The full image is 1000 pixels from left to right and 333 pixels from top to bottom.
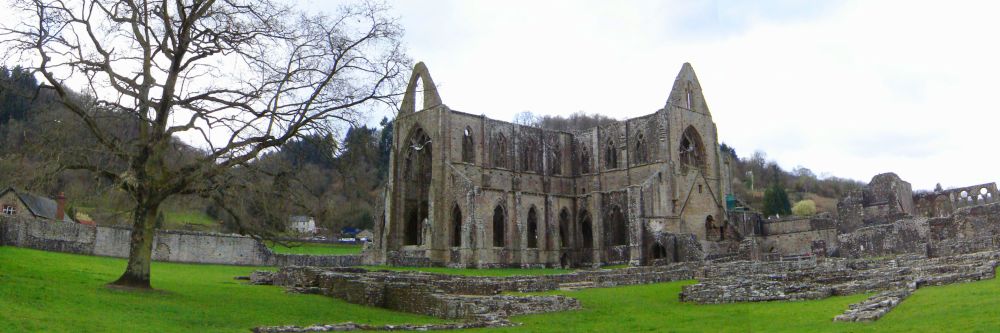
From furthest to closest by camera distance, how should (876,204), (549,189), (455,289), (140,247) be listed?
(549,189)
(876,204)
(455,289)
(140,247)

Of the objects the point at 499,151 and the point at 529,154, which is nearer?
the point at 499,151

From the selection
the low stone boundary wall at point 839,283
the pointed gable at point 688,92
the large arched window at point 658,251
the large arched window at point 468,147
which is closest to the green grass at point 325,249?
the large arched window at point 468,147

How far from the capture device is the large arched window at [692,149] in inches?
2491

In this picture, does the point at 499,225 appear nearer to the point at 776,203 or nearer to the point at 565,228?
the point at 565,228

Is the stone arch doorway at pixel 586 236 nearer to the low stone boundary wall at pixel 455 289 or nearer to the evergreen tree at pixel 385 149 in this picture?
the low stone boundary wall at pixel 455 289

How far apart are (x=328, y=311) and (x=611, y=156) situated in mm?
44745

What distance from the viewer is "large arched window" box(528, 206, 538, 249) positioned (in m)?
56.3

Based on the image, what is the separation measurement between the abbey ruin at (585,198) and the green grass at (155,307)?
24591 mm

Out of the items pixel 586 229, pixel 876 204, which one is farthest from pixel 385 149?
pixel 876 204

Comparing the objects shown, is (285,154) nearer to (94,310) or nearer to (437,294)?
(437,294)

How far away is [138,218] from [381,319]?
24.7ft

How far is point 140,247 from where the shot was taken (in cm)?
2181

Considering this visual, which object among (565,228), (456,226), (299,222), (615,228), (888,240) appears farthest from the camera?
(565,228)

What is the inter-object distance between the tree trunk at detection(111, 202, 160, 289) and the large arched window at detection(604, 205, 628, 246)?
1551 inches
